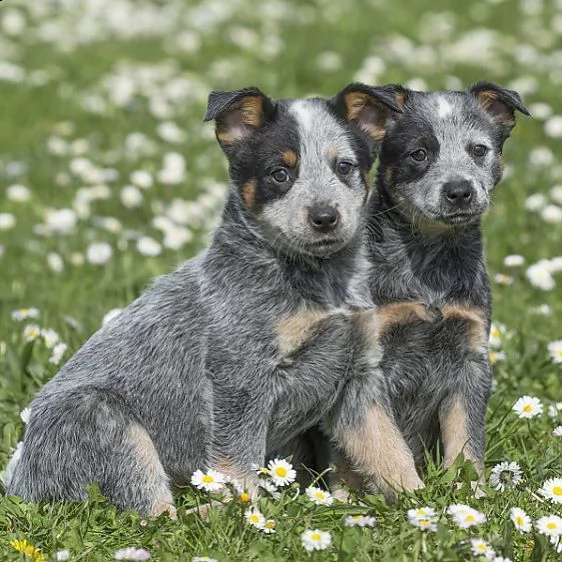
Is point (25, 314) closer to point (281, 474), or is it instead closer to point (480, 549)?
point (281, 474)

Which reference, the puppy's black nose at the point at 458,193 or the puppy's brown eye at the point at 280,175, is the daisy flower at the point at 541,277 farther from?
the puppy's brown eye at the point at 280,175

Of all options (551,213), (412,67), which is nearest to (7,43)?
(412,67)

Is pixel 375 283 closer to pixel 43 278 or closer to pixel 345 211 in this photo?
pixel 345 211

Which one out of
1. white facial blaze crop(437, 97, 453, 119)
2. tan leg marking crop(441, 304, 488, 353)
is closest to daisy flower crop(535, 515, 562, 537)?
tan leg marking crop(441, 304, 488, 353)

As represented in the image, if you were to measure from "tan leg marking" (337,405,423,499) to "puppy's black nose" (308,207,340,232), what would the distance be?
0.87 metres

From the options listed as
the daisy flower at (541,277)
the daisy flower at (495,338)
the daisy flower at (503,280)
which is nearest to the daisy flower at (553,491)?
the daisy flower at (495,338)

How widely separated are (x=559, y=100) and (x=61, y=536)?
7.75m

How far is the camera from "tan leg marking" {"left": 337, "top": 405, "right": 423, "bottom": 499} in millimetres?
5266

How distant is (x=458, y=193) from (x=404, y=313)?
60 centimetres

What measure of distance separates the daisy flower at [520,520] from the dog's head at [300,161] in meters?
1.36

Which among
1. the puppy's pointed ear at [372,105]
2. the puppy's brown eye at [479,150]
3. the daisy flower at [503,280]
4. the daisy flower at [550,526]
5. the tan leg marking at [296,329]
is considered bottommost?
the daisy flower at [550,526]

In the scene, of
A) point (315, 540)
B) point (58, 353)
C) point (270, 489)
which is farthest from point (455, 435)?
point (58, 353)

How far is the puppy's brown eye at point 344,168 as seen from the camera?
5.24 meters

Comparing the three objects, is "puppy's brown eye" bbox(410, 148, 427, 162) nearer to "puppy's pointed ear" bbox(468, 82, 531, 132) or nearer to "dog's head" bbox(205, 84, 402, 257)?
"dog's head" bbox(205, 84, 402, 257)
